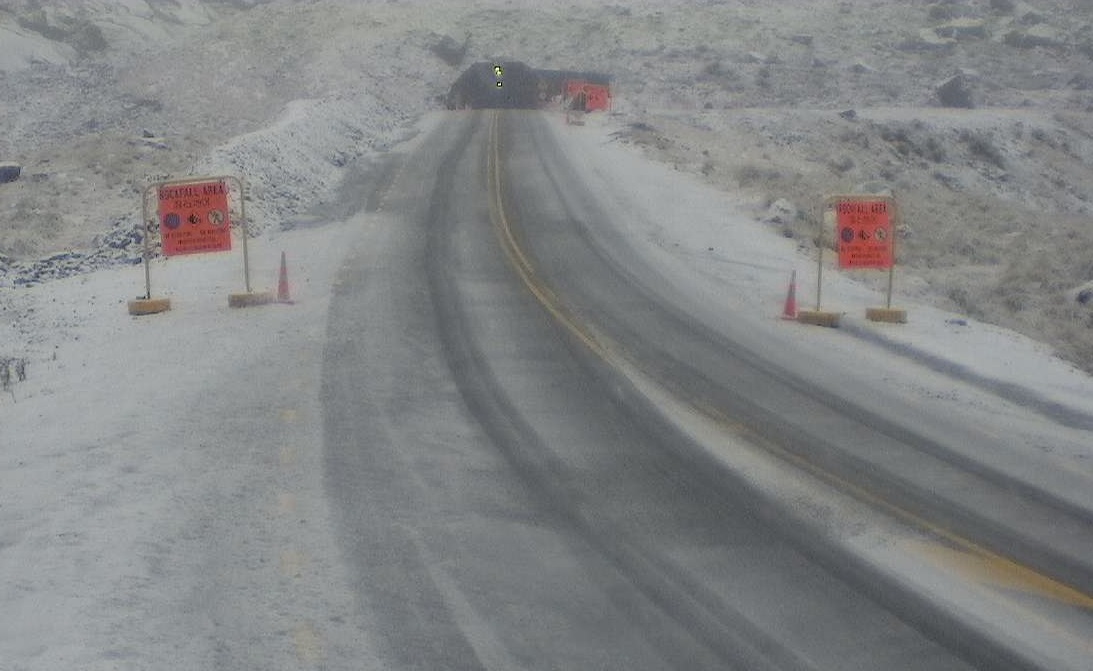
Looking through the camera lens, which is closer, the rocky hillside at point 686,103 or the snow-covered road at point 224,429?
the snow-covered road at point 224,429

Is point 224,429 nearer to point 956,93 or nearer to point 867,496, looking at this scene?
point 867,496

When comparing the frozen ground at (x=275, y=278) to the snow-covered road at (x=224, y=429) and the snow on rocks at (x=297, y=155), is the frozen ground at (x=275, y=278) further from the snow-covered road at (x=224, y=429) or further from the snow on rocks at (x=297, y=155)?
the snow on rocks at (x=297, y=155)

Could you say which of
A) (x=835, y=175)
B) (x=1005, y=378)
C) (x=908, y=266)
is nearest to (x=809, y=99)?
(x=835, y=175)

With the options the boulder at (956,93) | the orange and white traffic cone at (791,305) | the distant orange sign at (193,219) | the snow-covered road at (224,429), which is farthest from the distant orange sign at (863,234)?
the boulder at (956,93)

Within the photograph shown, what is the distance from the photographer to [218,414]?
11.8 meters

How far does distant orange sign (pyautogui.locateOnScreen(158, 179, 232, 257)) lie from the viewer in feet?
56.4

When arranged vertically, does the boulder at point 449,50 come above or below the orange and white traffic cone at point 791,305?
above

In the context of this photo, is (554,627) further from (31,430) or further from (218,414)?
(31,430)

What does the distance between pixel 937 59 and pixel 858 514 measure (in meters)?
70.8

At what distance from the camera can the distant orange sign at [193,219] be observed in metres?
17.2

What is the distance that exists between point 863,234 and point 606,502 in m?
9.62

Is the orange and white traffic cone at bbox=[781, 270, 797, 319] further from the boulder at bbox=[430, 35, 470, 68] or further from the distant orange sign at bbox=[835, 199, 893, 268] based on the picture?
the boulder at bbox=[430, 35, 470, 68]

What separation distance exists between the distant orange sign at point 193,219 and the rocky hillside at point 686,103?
215 inches

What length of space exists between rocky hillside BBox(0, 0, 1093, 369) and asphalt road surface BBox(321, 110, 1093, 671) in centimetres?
694
